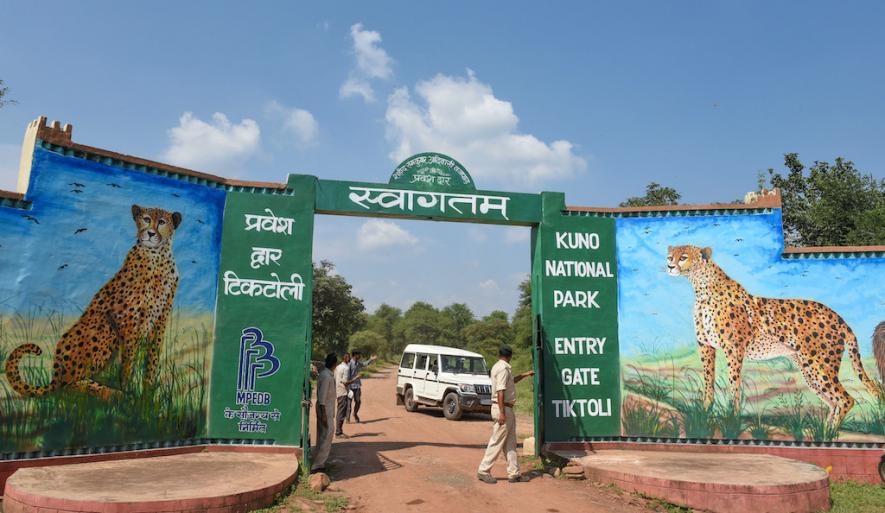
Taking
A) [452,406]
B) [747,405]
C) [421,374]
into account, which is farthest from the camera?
[421,374]

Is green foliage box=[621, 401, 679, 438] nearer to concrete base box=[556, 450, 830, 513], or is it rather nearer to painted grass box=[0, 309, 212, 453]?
concrete base box=[556, 450, 830, 513]

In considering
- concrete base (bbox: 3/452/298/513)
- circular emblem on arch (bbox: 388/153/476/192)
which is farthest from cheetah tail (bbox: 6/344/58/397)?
circular emblem on arch (bbox: 388/153/476/192)

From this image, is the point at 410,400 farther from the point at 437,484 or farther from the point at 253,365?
the point at 437,484

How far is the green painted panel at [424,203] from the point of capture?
9.54 m

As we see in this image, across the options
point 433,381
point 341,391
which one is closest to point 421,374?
point 433,381

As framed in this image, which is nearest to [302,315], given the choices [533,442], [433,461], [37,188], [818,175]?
[433,461]

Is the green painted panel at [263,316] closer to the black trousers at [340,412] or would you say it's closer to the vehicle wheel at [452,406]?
the black trousers at [340,412]

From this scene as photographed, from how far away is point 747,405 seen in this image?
959 cm

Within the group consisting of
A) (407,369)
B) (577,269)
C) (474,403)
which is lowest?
(474,403)

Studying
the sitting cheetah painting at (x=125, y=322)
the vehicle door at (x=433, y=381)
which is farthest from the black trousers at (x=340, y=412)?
the sitting cheetah painting at (x=125, y=322)

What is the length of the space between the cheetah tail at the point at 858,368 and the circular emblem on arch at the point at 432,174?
689 centimetres

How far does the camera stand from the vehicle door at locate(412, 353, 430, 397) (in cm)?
1678

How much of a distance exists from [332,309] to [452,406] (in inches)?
859

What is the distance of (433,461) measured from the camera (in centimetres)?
939
